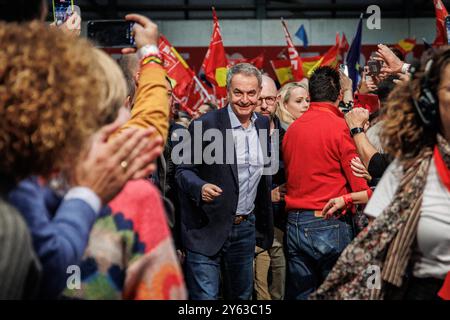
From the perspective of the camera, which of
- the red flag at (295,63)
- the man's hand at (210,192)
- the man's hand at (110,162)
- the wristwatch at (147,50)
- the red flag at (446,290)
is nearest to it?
the man's hand at (110,162)

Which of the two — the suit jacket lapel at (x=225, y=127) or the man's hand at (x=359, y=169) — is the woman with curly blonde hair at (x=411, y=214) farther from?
the suit jacket lapel at (x=225, y=127)

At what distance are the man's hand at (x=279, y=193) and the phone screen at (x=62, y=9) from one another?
8.04 feet

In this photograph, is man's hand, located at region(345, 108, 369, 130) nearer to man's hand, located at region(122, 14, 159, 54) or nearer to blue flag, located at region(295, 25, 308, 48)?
man's hand, located at region(122, 14, 159, 54)

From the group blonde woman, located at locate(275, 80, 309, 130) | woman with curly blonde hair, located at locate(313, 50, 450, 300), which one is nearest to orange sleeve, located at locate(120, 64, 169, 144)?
woman with curly blonde hair, located at locate(313, 50, 450, 300)

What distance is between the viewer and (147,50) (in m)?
2.42

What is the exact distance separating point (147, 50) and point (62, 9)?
168 cm

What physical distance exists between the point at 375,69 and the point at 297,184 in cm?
102

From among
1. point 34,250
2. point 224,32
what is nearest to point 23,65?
point 34,250

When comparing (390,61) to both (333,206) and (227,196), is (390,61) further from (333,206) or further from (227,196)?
(227,196)

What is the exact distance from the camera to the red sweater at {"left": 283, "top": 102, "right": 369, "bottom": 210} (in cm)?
500

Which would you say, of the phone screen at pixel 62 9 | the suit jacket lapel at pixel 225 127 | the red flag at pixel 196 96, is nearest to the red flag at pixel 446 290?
the phone screen at pixel 62 9

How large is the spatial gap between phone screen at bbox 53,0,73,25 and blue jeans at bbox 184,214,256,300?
2037 millimetres

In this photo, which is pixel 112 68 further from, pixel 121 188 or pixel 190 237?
pixel 190 237

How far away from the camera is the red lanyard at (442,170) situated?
8.64 feet
